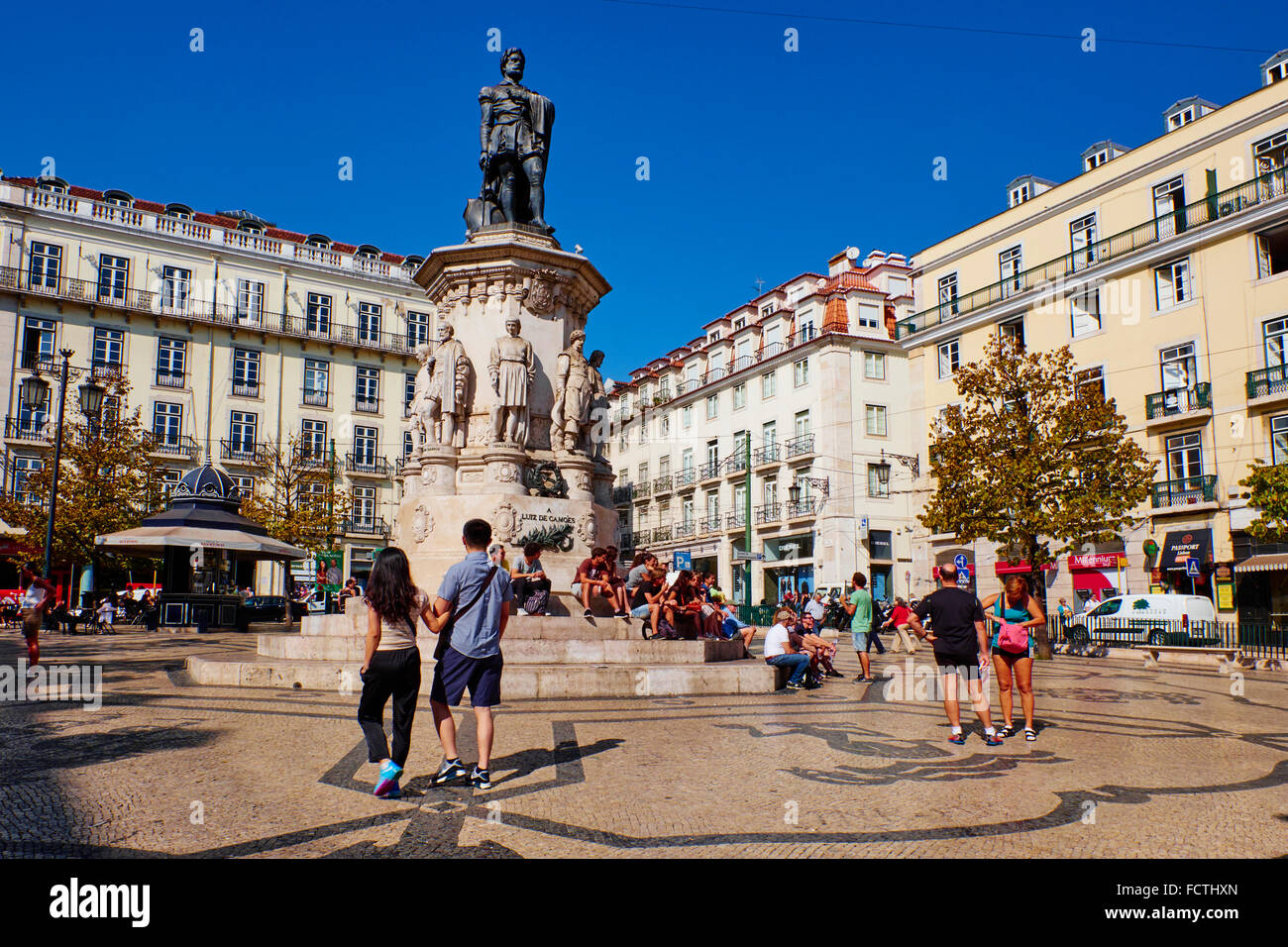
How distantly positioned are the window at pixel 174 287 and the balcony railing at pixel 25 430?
8259 mm

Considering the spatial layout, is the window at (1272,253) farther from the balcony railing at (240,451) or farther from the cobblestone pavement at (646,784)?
the balcony railing at (240,451)

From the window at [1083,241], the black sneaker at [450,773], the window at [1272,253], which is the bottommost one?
the black sneaker at [450,773]

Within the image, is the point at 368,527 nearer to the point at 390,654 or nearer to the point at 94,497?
the point at 94,497

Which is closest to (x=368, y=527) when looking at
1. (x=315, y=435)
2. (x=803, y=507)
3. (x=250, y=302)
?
(x=315, y=435)

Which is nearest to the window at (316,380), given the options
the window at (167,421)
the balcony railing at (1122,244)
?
the window at (167,421)

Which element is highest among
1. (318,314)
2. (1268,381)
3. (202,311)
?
(318,314)

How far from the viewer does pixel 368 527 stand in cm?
4825

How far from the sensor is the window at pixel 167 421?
146ft

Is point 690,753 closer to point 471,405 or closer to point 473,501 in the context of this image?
point 473,501

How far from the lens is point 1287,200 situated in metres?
27.6

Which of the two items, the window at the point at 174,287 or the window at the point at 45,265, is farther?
the window at the point at 174,287

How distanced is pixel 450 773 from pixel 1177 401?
31.8 metres

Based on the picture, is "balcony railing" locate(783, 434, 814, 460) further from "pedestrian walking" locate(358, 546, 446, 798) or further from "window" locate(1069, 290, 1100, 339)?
"pedestrian walking" locate(358, 546, 446, 798)
